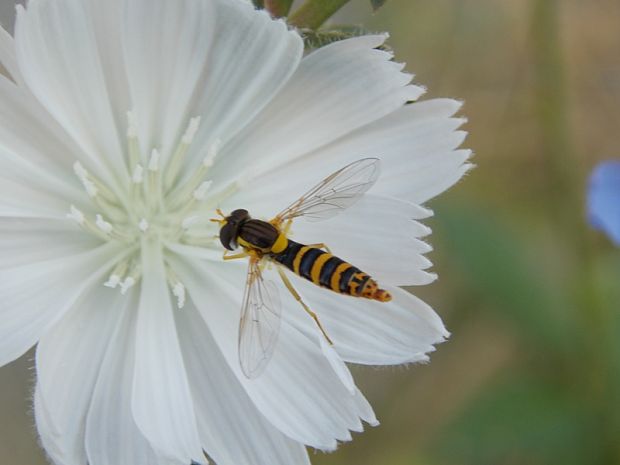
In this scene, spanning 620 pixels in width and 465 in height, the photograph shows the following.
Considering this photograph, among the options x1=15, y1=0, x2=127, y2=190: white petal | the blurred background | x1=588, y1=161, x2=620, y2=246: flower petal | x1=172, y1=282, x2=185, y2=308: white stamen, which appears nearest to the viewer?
x1=15, y1=0, x2=127, y2=190: white petal

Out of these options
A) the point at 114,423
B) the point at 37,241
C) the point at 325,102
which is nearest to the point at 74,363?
the point at 114,423

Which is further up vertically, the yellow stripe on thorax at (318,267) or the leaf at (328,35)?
the leaf at (328,35)

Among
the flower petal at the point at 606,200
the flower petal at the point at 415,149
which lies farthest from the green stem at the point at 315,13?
the flower petal at the point at 606,200

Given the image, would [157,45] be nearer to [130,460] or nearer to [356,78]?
[356,78]

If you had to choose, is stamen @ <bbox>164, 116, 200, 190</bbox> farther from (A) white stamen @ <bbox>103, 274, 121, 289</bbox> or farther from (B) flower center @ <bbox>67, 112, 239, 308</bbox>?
(A) white stamen @ <bbox>103, 274, 121, 289</bbox>

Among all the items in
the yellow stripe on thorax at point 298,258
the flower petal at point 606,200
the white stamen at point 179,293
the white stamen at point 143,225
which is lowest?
the white stamen at point 179,293

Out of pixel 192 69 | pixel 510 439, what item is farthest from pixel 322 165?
pixel 510 439

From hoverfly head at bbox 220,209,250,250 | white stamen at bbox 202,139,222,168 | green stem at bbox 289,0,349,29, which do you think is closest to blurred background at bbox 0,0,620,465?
hoverfly head at bbox 220,209,250,250

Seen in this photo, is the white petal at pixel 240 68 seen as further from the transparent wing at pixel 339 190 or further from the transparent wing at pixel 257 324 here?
the transparent wing at pixel 257 324
